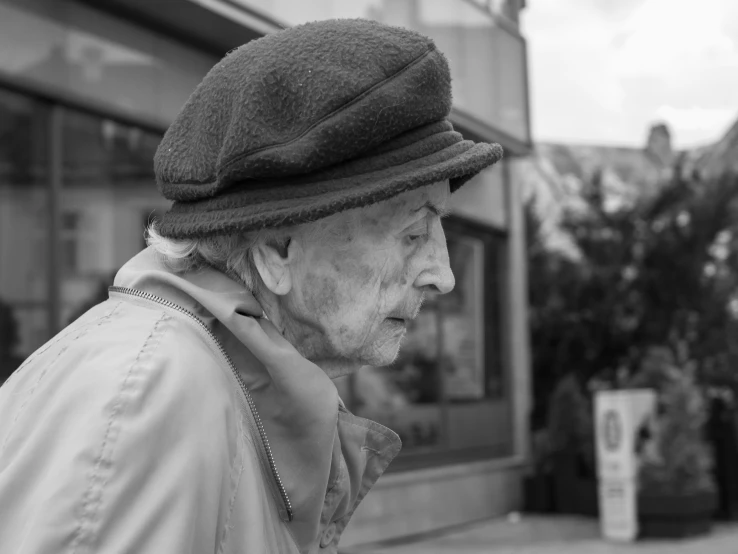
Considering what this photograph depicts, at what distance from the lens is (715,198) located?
1311cm

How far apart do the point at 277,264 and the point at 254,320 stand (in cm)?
17

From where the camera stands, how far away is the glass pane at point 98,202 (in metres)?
7.06

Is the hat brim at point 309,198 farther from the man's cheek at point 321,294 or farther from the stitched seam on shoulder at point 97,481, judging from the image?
the stitched seam on shoulder at point 97,481

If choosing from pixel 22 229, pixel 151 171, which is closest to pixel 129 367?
pixel 22 229

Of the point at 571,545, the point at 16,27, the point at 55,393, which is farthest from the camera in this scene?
the point at 571,545

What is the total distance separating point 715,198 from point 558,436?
3559 millimetres

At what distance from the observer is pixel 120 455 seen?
107cm

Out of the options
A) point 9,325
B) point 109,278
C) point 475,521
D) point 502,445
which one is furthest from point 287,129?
point 502,445

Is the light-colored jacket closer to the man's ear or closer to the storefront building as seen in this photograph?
the man's ear

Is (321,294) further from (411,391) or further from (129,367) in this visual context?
(411,391)

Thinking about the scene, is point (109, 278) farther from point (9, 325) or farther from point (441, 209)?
point (441, 209)

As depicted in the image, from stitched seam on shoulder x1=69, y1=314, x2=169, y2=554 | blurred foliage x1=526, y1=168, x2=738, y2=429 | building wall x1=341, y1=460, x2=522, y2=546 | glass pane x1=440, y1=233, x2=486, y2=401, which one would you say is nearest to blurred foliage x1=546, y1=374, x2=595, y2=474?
building wall x1=341, y1=460, x2=522, y2=546

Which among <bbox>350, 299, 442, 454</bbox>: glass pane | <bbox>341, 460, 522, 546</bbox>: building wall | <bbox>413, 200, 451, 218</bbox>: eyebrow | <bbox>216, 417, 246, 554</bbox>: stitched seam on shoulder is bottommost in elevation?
<bbox>341, 460, 522, 546</bbox>: building wall

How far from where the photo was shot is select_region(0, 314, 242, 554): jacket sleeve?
41.0 inches
